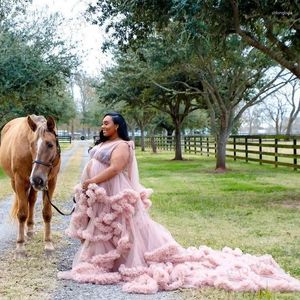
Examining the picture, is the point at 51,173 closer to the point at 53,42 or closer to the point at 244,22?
the point at 244,22

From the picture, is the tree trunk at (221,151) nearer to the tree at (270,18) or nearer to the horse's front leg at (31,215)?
the tree at (270,18)

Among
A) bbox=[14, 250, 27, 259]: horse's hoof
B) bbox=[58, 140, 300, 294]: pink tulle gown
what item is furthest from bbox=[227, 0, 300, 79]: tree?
bbox=[14, 250, 27, 259]: horse's hoof

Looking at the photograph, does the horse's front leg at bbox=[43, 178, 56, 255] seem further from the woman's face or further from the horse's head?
the woman's face

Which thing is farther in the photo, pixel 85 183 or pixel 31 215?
pixel 31 215

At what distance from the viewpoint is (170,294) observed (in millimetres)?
4117

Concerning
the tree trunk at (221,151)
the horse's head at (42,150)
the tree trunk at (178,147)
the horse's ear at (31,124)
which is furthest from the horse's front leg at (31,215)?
the tree trunk at (178,147)

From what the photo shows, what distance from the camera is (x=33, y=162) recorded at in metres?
5.25

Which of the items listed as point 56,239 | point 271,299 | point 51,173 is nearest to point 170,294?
point 271,299

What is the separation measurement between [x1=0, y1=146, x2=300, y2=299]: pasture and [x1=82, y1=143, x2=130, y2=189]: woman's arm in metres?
1.00

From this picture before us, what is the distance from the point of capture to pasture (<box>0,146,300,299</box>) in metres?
4.82

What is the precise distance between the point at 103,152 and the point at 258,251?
84.1 inches

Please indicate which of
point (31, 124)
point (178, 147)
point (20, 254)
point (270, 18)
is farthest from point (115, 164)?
point (178, 147)

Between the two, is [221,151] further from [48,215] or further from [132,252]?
[132,252]

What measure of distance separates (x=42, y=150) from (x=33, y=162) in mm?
166
